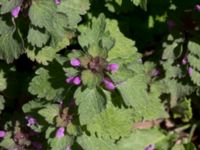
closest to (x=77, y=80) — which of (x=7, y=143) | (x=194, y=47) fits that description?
(x=7, y=143)

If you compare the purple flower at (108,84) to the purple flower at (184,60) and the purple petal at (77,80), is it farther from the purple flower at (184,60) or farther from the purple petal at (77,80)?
the purple flower at (184,60)

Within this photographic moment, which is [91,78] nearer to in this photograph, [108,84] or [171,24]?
[108,84]

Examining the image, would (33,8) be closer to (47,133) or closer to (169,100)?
(47,133)

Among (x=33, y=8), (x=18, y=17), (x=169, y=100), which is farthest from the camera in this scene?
(x=169, y=100)

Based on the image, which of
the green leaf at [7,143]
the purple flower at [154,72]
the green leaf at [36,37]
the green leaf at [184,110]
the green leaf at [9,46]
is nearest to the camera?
the green leaf at [36,37]

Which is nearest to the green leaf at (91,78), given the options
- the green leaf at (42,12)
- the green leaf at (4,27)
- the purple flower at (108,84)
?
the purple flower at (108,84)

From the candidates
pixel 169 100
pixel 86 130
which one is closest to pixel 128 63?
pixel 86 130
